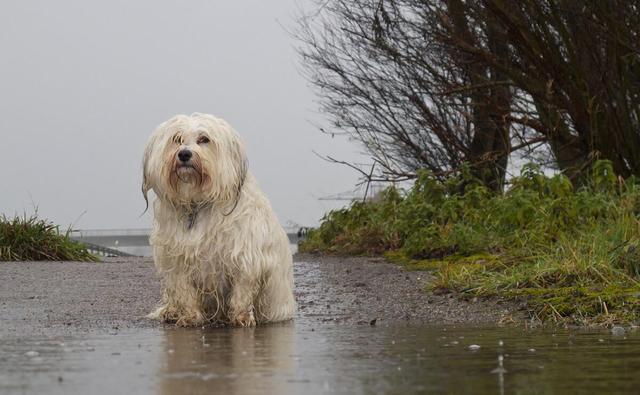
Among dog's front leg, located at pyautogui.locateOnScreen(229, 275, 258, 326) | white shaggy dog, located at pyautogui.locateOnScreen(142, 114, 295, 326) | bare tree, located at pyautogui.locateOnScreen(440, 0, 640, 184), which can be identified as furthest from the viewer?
bare tree, located at pyautogui.locateOnScreen(440, 0, 640, 184)

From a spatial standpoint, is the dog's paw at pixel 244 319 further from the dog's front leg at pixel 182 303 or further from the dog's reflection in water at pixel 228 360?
the dog's front leg at pixel 182 303

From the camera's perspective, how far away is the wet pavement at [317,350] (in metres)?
4.49

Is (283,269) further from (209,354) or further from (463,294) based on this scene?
(209,354)

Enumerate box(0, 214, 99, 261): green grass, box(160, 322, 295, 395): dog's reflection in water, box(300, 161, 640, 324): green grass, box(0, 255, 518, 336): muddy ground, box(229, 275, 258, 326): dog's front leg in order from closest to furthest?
box(160, 322, 295, 395): dog's reflection in water
box(229, 275, 258, 326): dog's front leg
box(0, 255, 518, 336): muddy ground
box(300, 161, 640, 324): green grass
box(0, 214, 99, 261): green grass

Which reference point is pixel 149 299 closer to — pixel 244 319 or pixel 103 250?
pixel 244 319

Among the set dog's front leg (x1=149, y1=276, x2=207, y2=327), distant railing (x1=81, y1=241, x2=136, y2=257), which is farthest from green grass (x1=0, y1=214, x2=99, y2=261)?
dog's front leg (x1=149, y1=276, x2=207, y2=327)

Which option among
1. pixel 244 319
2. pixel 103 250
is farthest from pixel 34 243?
pixel 244 319

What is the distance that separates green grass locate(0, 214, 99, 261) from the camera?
1648cm

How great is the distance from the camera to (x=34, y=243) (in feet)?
54.7

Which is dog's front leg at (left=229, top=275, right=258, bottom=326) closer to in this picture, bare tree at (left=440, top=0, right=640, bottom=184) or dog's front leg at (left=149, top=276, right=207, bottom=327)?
dog's front leg at (left=149, top=276, right=207, bottom=327)

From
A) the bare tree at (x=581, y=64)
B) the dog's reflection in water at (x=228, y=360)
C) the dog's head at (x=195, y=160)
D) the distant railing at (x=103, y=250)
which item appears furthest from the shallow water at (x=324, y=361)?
the distant railing at (x=103, y=250)

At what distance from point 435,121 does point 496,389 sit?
15.3 meters

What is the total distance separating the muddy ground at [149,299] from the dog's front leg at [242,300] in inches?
18.6

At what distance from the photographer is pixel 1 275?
12.5 metres
